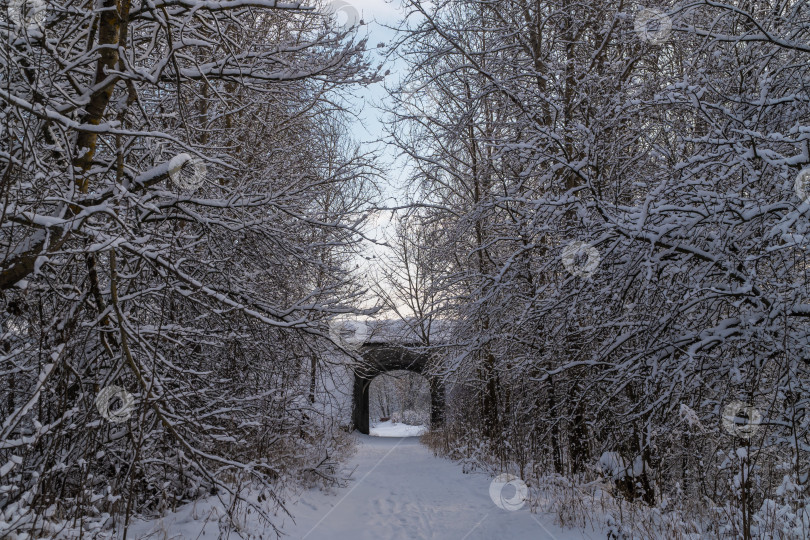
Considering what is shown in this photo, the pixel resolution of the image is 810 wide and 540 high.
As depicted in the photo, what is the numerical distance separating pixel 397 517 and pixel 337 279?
322 cm

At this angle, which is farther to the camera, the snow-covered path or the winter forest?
the snow-covered path

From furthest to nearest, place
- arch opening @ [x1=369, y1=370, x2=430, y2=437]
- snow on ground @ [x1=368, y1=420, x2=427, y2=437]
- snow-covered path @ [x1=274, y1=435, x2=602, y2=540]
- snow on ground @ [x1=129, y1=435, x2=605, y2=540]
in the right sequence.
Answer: arch opening @ [x1=369, y1=370, x2=430, y2=437] → snow on ground @ [x1=368, y1=420, x2=427, y2=437] → snow-covered path @ [x1=274, y1=435, x2=602, y2=540] → snow on ground @ [x1=129, y1=435, x2=605, y2=540]

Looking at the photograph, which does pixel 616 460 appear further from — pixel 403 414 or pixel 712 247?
pixel 403 414

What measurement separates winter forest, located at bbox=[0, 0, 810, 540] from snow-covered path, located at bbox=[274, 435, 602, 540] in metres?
0.07

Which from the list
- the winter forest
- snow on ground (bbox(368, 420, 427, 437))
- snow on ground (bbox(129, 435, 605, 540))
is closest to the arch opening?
snow on ground (bbox(368, 420, 427, 437))

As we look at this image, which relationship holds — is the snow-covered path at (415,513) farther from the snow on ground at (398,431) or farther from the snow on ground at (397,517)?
the snow on ground at (398,431)

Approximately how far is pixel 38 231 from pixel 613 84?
5702 millimetres

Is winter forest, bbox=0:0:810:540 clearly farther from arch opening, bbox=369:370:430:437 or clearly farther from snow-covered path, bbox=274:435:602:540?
arch opening, bbox=369:370:430:437

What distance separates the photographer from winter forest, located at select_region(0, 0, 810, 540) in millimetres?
3232

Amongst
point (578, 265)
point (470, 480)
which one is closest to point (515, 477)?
point (470, 480)

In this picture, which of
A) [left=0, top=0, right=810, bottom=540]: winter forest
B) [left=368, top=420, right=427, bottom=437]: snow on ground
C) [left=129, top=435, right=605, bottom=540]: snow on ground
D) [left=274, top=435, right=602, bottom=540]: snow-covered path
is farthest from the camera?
[left=368, top=420, right=427, bottom=437]: snow on ground

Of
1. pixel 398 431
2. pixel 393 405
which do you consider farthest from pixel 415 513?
pixel 393 405

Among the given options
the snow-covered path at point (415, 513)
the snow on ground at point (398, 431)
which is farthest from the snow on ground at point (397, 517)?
the snow on ground at point (398, 431)

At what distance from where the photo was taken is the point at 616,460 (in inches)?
216
